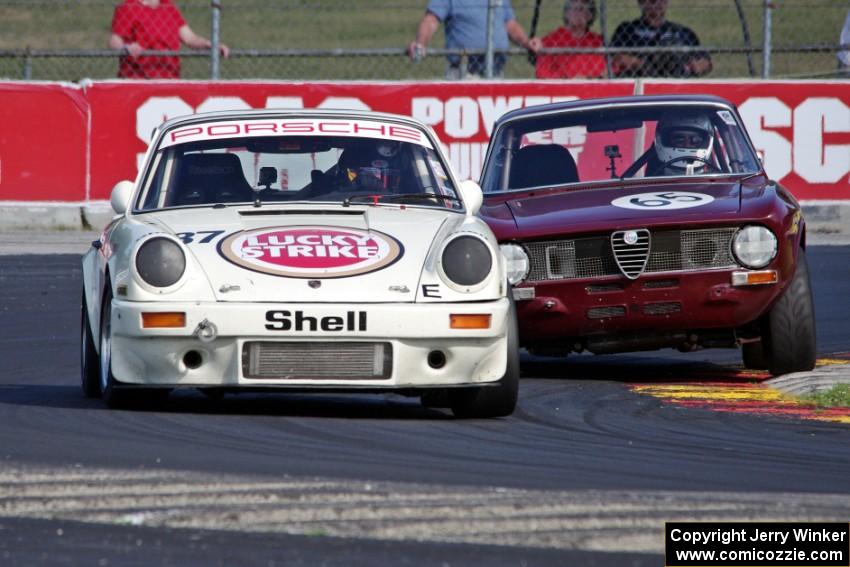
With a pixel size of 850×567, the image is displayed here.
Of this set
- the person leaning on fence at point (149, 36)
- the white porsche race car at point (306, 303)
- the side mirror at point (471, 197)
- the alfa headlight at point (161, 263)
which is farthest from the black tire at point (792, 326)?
the person leaning on fence at point (149, 36)

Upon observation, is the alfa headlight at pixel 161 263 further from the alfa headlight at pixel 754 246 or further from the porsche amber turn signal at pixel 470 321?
the alfa headlight at pixel 754 246

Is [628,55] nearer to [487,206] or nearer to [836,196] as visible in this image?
[836,196]

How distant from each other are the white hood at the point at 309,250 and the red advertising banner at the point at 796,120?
967cm

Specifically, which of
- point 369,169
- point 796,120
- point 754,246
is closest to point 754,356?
point 754,246

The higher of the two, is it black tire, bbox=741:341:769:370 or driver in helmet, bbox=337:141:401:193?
driver in helmet, bbox=337:141:401:193

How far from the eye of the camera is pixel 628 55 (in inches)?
663

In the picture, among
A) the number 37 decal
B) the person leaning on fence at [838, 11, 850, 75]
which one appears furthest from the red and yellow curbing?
the person leaning on fence at [838, 11, 850, 75]

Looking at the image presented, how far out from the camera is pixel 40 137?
52.4ft

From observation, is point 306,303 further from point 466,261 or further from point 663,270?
point 663,270

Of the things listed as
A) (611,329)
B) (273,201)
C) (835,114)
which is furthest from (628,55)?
(273,201)

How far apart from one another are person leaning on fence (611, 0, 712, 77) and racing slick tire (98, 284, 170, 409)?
10.4 m

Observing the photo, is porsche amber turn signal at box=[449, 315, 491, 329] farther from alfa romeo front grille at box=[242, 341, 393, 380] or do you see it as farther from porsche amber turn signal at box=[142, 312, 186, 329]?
porsche amber turn signal at box=[142, 312, 186, 329]

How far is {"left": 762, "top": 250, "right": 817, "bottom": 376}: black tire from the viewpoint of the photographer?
8.40 metres

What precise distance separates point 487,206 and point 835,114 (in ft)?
26.8
